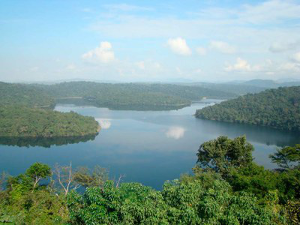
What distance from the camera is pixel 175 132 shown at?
4100 cm

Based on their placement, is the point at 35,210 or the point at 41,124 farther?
the point at 41,124

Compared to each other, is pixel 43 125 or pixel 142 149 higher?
pixel 43 125

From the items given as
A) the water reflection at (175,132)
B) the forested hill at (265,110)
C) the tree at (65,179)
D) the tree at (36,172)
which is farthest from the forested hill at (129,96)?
the tree at (36,172)

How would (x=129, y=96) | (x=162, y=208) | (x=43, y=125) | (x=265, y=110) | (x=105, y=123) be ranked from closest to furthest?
(x=162, y=208)
(x=43, y=125)
(x=105, y=123)
(x=265, y=110)
(x=129, y=96)

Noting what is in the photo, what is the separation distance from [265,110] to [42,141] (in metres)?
41.3

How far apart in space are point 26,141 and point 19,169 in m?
12.2

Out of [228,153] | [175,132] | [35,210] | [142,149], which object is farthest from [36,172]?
[175,132]

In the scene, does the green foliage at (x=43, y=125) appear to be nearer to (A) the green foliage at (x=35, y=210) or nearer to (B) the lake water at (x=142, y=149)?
(B) the lake water at (x=142, y=149)

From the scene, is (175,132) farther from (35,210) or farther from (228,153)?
(35,210)

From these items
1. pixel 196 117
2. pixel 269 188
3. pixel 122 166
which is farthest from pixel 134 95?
pixel 269 188

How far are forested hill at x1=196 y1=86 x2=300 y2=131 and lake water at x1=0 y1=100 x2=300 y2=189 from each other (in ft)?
11.0

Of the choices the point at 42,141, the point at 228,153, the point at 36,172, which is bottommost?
the point at 42,141

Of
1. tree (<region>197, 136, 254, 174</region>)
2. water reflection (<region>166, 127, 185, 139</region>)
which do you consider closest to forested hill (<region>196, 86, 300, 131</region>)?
water reflection (<region>166, 127, 185, 139</region>)

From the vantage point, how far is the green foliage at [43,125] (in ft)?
126
